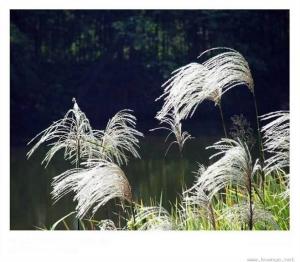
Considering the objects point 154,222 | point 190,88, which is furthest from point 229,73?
point 154,222

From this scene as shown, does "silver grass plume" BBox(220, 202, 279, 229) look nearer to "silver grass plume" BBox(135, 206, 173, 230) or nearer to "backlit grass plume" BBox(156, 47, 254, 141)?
"silver grass plume" BBox(135, 206, 173, 230)

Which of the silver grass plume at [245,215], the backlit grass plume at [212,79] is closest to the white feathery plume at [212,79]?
the backlit grass plume at [212,79]

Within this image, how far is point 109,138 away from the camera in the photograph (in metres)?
3.68

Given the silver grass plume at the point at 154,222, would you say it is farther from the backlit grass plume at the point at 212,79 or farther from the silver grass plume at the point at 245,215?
the backlit grass plume at the point at 212,79

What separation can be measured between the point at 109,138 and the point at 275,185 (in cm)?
104

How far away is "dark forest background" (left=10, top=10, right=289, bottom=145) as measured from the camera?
429 cm

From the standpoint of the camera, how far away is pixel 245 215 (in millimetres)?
3664

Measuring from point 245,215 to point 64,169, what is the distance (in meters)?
1.21

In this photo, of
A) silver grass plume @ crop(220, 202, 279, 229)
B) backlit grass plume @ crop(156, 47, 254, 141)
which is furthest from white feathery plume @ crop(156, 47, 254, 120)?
silver grass plume @ crop(220, 202, 279, 229)

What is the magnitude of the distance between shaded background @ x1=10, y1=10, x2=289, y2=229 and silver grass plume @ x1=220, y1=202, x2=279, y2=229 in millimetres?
537

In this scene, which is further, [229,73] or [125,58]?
[125,58]

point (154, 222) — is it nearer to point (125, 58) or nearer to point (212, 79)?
point (212, 79)

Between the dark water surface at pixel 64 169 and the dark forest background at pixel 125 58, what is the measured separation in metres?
0.16
